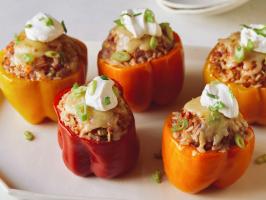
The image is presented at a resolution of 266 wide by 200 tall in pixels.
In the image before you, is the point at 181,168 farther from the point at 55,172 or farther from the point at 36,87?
the point at 36,87

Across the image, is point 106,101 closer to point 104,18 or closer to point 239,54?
point 239,54

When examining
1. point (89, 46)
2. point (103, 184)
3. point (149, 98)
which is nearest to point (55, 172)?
point (103, 184)

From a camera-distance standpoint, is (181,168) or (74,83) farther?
(74,83)

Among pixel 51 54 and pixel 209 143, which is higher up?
pixel 51 54

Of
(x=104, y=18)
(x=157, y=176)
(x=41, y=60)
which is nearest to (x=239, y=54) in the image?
(x=157, y=176)

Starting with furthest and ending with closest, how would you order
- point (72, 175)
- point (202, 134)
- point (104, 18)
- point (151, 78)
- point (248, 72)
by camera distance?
point (104, 18) → point (151, 78) → point (248, 72) → point (72, 175) → point (202, 134)

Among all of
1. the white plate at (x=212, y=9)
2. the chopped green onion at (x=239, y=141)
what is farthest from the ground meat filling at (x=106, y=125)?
the white plate at (x=212, y=9)

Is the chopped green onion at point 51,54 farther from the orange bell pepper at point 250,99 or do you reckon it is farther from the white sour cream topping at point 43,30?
the orange bell pepper at point 250,99
